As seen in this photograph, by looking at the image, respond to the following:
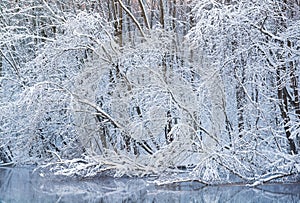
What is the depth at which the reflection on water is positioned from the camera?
12500 mm

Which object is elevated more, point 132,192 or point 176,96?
point 176,96

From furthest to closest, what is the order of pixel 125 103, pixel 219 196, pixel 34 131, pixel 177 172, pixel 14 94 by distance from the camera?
pixel 14 94 → pixel 34 131 → pixel 125 103 → pixel 177 172 → pixel 219 196

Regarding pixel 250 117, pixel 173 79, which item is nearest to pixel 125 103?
pixel 173 79

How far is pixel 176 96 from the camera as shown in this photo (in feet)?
46.0

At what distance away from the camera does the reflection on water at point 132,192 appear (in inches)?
492

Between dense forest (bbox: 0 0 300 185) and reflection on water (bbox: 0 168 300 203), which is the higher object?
dense forest (bbox: 0 0 300 185)

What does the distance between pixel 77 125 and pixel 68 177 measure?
147 centimetres

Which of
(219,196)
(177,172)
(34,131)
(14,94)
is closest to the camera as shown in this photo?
(219,196)

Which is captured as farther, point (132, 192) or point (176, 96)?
point (176, 96)

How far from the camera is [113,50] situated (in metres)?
14.9

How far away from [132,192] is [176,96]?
2.61m

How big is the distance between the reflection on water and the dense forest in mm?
296

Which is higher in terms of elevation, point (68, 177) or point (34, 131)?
point (34, 131)

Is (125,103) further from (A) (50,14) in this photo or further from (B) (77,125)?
(A) (50,14)
